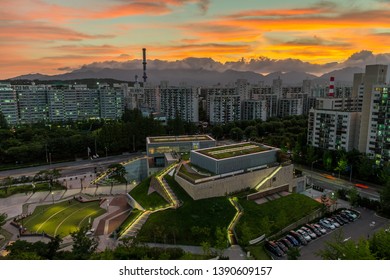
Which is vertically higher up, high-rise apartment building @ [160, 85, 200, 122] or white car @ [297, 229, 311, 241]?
high-rise apartment building @ [160, 85, 200, 122]

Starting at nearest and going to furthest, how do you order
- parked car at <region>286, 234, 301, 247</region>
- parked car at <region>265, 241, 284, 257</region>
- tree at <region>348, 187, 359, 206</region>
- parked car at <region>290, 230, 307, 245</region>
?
parked car at <region>265, 241, 284, 257</region> < parked car at <region>286, 234, 301, 247</region> < parked car at <region>290, 230, 307, 245</region> < tree at <region>348, 187, 359, 206</region>

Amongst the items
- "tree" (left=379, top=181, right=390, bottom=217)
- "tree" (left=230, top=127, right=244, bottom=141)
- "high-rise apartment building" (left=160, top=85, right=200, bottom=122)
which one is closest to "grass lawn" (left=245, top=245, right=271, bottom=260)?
"tree" (left=379, top=181, right=390, bottom=217)

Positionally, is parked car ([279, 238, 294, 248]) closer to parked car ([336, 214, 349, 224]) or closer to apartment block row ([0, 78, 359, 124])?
parked car ([336, 214, 349, 224])

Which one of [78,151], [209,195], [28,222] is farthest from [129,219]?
[78,151]

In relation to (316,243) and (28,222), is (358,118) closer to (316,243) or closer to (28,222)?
(316,243)

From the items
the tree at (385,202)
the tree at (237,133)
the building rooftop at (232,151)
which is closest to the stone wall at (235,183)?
the building rooftop at (232,151)

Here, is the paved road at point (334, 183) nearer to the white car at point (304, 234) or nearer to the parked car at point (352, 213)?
the parked car at point (352, 213)
